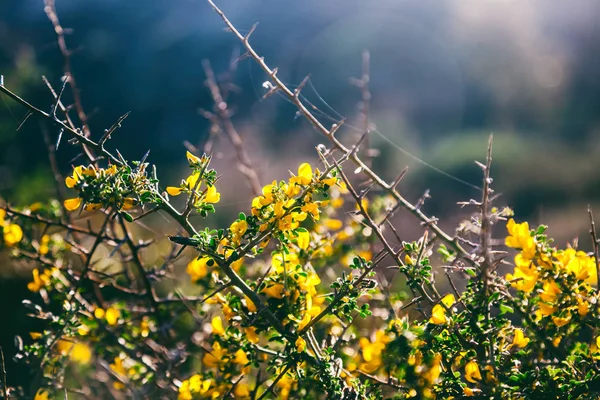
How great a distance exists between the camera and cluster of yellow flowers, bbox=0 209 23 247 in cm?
185

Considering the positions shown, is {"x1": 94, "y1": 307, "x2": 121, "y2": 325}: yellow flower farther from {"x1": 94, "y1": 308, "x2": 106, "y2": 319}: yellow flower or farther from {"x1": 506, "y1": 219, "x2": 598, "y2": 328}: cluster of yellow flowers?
{"x1": 506, "y1": 219, "x2": 598, "y2": 328}: cluster of yellow flowers

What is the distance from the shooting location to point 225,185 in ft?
19.1

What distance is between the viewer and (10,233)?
187cm

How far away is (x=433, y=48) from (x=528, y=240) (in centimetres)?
1080

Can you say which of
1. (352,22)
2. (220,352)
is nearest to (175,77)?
(352,22)

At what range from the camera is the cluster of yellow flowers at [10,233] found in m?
1.85

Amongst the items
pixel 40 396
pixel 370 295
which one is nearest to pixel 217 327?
pixel 370 295

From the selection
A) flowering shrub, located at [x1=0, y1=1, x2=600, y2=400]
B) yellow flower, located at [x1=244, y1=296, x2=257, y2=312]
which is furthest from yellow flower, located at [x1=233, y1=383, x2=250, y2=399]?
yellow flower, located at [x1=244, y1=296, x2=257, y2=312]

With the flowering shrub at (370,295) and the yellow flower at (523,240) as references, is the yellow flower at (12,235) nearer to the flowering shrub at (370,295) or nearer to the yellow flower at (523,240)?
the flowering shrub at (370,295)

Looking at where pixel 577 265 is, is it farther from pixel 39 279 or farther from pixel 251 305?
pixel 39 279

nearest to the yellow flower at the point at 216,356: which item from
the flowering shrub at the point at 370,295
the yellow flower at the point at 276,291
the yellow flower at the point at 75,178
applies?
the flowering shrub at the point at 370,295

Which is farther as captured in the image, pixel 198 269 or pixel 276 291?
pixel 198 269

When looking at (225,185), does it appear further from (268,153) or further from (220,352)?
(220,352)

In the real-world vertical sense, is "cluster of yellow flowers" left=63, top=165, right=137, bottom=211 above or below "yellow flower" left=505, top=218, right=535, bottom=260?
below
